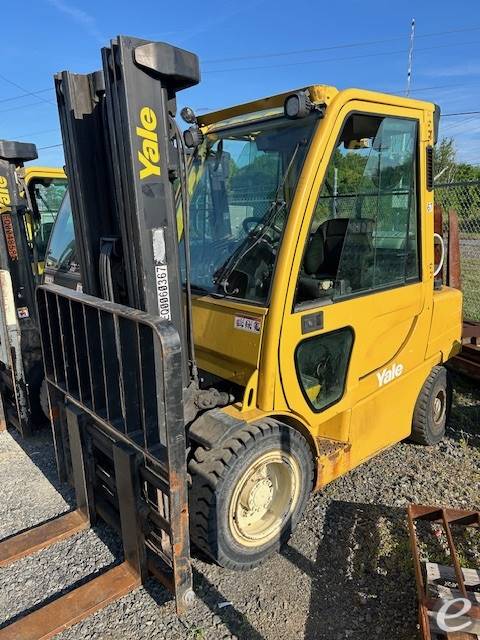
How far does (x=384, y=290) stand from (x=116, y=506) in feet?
6.93

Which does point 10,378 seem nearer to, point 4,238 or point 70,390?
point 4,238

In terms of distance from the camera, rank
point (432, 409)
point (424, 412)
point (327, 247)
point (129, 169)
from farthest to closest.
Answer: point (432, 409), point (424, 412), point (327, 247), point (129, 169)

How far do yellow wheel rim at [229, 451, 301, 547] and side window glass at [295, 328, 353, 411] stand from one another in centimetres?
40

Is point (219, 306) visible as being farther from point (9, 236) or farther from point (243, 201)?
point (9, 236)

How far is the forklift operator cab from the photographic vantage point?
2543 mm

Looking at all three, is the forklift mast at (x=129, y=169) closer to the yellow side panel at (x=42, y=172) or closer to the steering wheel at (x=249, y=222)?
the steering wheel at (x=249, y=222)

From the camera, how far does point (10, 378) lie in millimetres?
4445

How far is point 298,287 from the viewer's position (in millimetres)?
2645

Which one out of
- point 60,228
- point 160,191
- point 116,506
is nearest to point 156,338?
point 160,191

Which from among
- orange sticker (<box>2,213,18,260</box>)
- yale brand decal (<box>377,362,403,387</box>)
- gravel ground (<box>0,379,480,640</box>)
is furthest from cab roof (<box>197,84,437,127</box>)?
gravel ground (<box>0,379,480,640</box>)

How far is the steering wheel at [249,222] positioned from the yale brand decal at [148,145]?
719 millimetres

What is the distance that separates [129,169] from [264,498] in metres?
1.91

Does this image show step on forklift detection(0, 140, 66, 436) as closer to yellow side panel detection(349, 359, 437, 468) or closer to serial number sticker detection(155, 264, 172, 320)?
serial number sticker detection(155, 264, 172, 320)

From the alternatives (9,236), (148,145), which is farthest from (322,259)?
(9,236)
